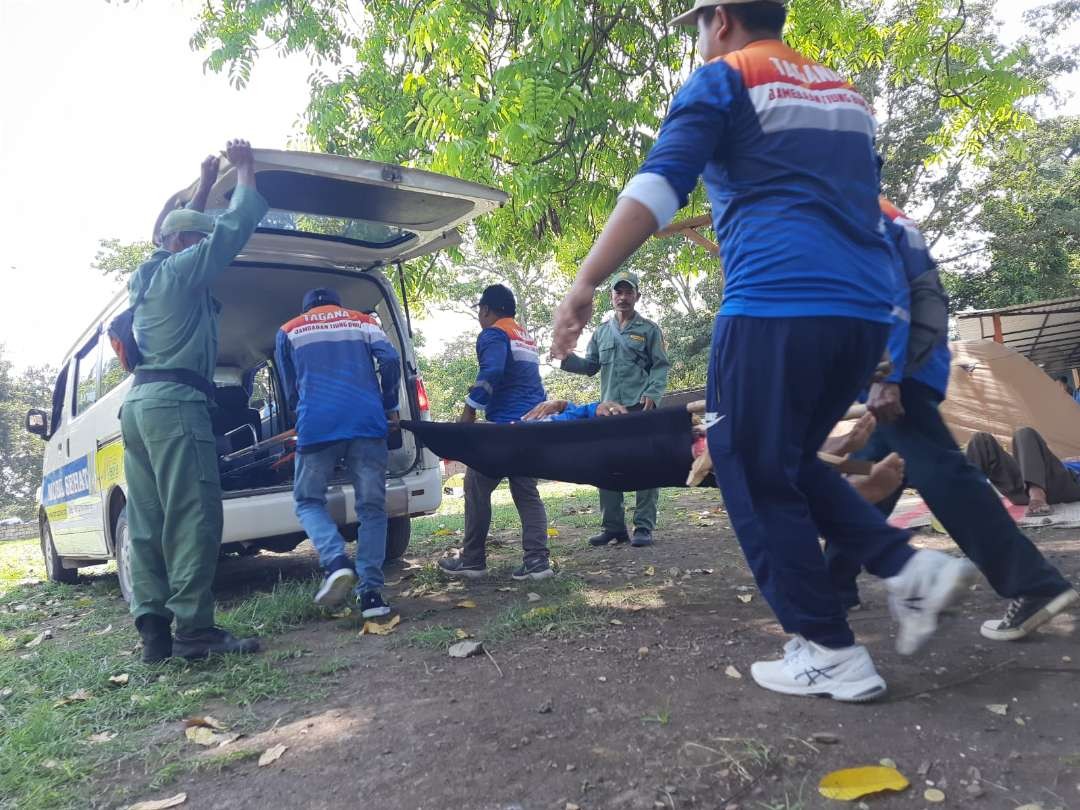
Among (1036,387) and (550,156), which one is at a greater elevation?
(550,156)

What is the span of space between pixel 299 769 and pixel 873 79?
63.9 ft

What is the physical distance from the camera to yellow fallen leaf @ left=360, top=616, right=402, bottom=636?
3.38 m

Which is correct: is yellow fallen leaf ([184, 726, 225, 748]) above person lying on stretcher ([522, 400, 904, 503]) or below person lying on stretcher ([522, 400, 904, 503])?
below

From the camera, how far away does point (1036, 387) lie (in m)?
7.46

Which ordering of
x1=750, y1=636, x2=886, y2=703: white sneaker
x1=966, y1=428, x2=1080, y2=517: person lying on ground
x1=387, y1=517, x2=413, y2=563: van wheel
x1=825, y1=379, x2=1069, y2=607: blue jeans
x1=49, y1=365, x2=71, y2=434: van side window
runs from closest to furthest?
x1=750, y1=636, x2=886, y2=703: white sneaker
x1=825, y1=379, x2=1069, y2=607: blue jeans
x1=966, y1=428, x2=1080, y2=517: person lying on ground
x1=387, y1=517, x2=413, y2=563: van wheel
x1=49, y1=365, x2=71, y2=434: van side window

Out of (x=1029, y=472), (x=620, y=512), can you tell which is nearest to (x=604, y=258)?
(x=620, y=512)

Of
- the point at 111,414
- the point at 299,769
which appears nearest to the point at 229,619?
the point at 111,414

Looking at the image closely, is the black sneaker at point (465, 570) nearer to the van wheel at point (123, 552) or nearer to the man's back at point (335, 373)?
the man's back at point (335, 373)

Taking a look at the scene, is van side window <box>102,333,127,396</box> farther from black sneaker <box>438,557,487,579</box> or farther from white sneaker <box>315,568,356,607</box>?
black sneaker <box>438,557,487,579</box>

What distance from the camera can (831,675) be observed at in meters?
2.08

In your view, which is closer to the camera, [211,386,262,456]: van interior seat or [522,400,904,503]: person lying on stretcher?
[522,400,904,503]: person lying on stretcher

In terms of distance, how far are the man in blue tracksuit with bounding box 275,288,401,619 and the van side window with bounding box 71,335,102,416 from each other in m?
1.97

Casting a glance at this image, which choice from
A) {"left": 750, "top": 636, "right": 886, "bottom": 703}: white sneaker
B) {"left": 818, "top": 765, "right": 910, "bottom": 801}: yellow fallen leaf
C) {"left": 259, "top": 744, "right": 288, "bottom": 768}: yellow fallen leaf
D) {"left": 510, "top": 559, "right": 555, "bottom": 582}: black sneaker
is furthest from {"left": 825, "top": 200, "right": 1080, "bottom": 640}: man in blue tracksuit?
{"left": 510, "top": 559, "right": 555, "bottom": 582}: black sneaker

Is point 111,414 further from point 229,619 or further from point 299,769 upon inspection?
point 299,769
